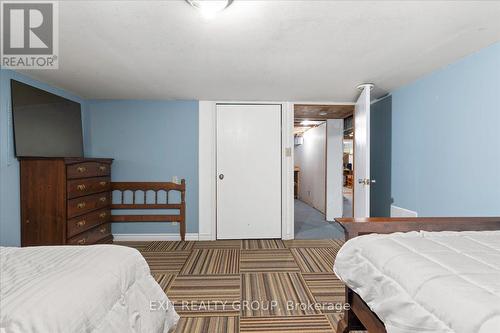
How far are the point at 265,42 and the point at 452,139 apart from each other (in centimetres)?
188

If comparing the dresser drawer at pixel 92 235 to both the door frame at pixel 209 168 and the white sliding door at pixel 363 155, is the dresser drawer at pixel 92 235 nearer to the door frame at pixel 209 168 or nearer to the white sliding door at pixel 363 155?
the door frame at pixel 209 168

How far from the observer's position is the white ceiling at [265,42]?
4.91ft

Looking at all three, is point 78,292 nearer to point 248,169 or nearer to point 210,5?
point 210,5

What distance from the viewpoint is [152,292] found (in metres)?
1.28

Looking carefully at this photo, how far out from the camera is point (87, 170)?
288cm

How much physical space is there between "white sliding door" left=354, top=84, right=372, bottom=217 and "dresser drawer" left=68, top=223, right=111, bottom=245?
308cm

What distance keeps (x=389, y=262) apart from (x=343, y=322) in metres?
0.70

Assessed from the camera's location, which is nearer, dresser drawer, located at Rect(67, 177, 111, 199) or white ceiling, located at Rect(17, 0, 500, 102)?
white ceiling, located at Rect(17, 0, 500, 102)

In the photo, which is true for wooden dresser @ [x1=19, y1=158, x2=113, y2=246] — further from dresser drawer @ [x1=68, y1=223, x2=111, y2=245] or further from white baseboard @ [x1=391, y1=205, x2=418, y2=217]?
white baseboard @ [x1=391, y1=205, x2=418, y2=217]

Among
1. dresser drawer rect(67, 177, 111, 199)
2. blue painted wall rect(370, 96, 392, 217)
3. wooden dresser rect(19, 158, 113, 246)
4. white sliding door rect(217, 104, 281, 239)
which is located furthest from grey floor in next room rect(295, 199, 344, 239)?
wooden dresser rect(19, 158, 113, 246)

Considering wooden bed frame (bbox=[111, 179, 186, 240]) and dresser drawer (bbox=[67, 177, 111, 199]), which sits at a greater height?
dresser drawer (bbox=[67, 177, 111, 199])

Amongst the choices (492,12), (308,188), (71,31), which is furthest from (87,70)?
(308,188)

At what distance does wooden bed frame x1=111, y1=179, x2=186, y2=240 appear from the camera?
3.51 m

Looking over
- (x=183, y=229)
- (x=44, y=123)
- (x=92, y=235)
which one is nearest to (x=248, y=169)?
(x=183, y=229)
